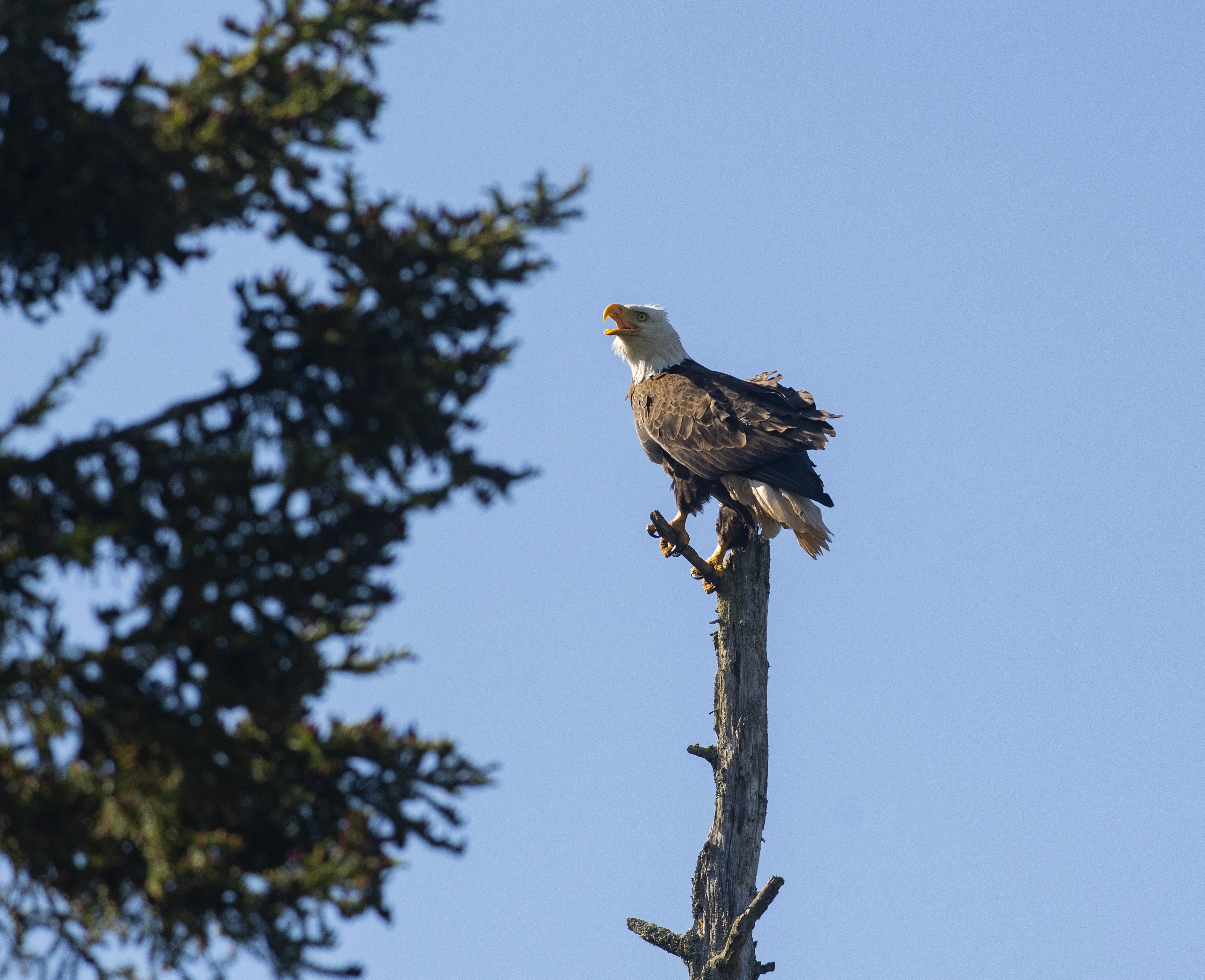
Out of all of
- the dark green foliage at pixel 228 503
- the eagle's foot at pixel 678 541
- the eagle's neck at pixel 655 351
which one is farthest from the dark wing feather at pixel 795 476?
the dark green foliage at pixel 228 503

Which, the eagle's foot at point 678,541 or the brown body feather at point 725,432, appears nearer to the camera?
the eagle's foot at point 678,541

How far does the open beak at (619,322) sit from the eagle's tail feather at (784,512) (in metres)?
2.35

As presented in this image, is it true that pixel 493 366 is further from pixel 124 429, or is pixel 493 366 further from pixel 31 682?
pixel 31 682

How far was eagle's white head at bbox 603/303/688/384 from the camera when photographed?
1188cm

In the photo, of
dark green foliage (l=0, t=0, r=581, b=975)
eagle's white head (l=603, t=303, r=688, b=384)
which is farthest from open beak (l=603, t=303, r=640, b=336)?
dark green foliage (l=0, t=0, r=581, b=975)

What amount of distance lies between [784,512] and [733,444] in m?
0.81

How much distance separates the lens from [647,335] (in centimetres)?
1189

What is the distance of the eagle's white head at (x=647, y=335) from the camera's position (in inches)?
468

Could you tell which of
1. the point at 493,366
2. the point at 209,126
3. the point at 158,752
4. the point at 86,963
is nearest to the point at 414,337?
the point at 493,366

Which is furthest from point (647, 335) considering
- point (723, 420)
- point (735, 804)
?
point (735, 804)

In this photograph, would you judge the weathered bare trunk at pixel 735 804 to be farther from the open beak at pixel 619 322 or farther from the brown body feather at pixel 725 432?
the open beak at pixel 619 322

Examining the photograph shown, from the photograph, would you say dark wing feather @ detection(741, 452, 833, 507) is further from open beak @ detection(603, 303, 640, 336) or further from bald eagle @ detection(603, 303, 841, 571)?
open beak @ detection(603, 303, 640, 336)

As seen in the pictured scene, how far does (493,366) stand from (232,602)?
1.41 meters

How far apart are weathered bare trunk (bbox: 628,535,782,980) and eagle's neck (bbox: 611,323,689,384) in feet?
10.7
